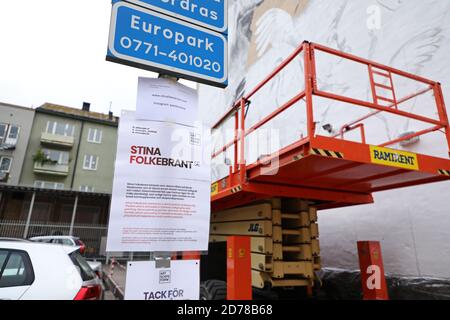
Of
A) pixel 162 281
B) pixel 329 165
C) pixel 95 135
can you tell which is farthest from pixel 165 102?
pixel 95 135

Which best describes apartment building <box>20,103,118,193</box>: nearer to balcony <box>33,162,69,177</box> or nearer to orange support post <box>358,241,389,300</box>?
balcony <box>33,162,69,177</box>

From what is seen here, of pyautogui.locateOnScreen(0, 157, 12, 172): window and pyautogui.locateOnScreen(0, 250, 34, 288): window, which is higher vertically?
pyautogui.locateOnScreen(0, 157, 12, 172): window

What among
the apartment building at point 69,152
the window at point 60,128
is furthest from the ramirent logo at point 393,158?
the window at point 60,128

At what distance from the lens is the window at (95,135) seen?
27642mm

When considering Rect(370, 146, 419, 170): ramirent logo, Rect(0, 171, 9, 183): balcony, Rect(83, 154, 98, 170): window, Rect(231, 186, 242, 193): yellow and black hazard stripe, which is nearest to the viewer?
Rect(370, 146, 419, 170): ramirent logo

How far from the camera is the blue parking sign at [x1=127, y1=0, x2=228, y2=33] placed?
6.54ft

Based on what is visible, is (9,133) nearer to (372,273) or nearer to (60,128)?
(60,128)

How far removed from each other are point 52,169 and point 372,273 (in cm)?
2710

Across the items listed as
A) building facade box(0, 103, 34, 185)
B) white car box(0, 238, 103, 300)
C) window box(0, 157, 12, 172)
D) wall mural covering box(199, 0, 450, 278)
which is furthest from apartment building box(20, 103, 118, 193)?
white car box(0, 238, 103, 300)

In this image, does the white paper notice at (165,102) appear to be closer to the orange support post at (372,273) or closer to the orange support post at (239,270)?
the orange support post at (239,270)

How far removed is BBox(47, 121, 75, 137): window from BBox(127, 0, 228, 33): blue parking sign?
28608 millimetres

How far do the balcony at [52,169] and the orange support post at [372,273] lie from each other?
26.8 meters
